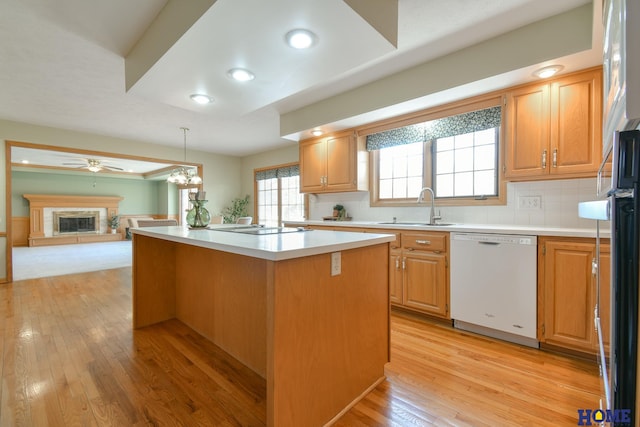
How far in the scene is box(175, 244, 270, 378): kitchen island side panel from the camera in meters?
1.87

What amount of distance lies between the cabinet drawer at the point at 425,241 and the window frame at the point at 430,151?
0.68m

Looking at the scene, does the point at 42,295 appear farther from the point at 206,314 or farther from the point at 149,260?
the point at 206,314

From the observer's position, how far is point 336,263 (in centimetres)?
144

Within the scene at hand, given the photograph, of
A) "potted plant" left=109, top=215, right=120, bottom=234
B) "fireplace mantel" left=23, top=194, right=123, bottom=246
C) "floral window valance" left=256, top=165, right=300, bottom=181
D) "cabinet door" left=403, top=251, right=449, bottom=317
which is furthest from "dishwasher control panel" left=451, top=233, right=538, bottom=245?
"fireplace mantel" left=23, top=194, right=123, bottom=246

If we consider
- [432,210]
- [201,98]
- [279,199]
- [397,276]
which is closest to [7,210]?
[201,98]

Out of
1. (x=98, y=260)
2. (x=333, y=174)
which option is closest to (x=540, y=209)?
(x=333, y=174)

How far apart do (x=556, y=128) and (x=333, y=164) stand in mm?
2401

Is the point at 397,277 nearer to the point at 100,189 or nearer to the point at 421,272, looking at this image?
the point at 421,272

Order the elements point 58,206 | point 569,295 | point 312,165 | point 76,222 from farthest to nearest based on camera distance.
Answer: point 76,222 → point 58,206 → point 312,165 → point 569,295

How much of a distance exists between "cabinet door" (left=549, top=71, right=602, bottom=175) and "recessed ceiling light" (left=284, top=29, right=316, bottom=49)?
1.99m

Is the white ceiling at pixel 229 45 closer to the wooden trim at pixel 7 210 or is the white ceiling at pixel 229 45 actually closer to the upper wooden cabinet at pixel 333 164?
the upper wooden cabinet at pixel 333 164

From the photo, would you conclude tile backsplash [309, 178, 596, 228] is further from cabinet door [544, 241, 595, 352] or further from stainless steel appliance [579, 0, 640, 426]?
stainless steel appliance [579, 0, 640, 426]

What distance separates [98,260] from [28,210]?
536cm

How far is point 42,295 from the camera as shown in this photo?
3.54 m
